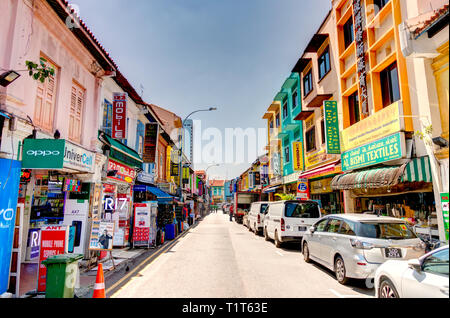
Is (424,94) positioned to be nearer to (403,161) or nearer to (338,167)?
(403,161)

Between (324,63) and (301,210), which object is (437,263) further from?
(324,63)

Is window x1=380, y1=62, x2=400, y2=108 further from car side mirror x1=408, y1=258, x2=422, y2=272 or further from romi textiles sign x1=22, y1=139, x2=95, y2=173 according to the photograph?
romi textiles sign x1=22, y1=139, x2=95, y2=173

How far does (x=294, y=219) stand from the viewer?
12469 mm

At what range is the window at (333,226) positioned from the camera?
25.5ft

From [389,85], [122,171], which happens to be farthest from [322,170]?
[122,171]

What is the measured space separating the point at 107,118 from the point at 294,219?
375 inches

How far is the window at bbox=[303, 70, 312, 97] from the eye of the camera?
20.8 m

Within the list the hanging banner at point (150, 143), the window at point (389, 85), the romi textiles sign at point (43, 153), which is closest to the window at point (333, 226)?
the window at point (389, 85)

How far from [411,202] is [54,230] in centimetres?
1188

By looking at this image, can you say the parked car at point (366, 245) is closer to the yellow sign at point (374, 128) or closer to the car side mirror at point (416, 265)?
the car side mirror at point (416, 265)

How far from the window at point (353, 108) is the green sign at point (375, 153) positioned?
2.02 m

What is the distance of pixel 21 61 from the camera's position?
7.13m

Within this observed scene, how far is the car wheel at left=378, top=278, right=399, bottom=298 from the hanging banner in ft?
51.1

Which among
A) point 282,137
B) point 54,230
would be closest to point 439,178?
point 54,230
